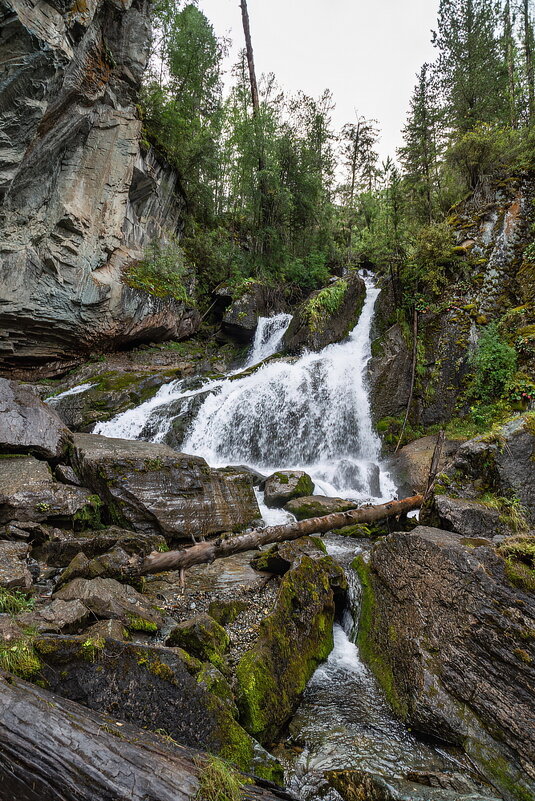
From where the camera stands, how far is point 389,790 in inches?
97.9

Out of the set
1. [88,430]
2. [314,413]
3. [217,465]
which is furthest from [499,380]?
[88,430]

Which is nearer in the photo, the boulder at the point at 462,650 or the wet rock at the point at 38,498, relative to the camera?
the boulder at the point at 462,650

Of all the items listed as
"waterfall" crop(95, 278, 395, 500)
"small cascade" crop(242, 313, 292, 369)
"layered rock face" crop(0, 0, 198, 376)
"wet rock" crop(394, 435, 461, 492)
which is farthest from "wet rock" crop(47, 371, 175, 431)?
"wet rock" crop(394, 435, 461, 492)

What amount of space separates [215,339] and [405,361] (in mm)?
10055

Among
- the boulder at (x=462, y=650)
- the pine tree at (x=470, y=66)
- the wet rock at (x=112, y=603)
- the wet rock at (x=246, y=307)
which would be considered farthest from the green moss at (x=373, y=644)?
the pine tree at (x=470, y=66)

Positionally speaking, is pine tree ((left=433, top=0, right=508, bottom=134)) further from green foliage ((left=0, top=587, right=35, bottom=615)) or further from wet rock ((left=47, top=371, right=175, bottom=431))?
green foliage ((left=0, top=587, right=35, bottom=615))

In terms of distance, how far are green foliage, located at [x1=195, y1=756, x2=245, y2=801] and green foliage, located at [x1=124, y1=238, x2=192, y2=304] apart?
14961mm

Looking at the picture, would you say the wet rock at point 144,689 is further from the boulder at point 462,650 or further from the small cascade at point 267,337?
the small cascade at point 267,337

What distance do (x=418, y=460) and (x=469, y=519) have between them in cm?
490

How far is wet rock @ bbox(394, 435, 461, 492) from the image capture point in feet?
30.1

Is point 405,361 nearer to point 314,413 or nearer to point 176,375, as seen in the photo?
point 314,413

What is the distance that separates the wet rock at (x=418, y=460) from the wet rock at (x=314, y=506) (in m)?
1.91

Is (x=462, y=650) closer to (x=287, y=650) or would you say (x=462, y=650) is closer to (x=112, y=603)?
(x=287, y=650)

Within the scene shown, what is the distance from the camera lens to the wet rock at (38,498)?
5523mm
